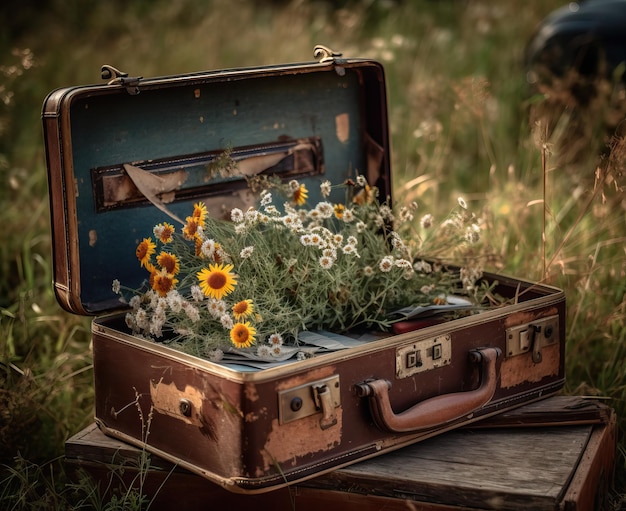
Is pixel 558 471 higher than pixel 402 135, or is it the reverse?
pixel 402 135

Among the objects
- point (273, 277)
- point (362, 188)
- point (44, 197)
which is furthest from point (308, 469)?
point (44, 197)

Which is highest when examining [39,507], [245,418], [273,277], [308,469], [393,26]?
[393,26]

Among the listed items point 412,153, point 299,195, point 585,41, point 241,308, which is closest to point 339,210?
point 299,195

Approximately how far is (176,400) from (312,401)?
35 centimetres

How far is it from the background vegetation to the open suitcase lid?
0.42 m

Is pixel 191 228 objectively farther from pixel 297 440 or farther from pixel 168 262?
pixel 297 440

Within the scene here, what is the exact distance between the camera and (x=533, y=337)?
2.62 metres

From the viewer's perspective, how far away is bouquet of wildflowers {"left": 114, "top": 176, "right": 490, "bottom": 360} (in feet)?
7.65

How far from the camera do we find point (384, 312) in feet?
8.68

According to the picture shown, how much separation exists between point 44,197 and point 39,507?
217 centimetres

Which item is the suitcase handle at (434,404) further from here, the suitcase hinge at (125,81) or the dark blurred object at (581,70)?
the dark blurred object at (581,70)

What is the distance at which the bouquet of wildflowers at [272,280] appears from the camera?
233 centimetres

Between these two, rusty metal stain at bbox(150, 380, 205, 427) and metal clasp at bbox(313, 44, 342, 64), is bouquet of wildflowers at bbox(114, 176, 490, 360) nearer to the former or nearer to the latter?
rusty metal stain at bbox(150, 380, 205, 427)

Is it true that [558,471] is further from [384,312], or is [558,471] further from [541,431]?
[384,312]
